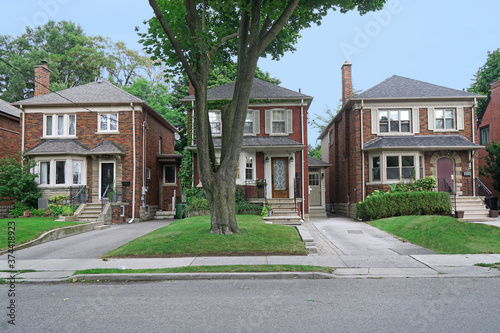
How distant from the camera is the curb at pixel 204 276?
23.5 ft

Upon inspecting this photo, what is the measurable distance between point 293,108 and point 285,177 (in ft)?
13.6

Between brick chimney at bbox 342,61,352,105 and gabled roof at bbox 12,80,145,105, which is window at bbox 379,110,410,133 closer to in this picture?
brick chimney at bbox 342,61,352,105

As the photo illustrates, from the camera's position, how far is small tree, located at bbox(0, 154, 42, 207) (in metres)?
18.7

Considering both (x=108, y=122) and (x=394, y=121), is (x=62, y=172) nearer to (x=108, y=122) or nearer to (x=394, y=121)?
(x=108, y=122)

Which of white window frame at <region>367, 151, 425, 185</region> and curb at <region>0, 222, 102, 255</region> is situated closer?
curb at <region>0, 222, 102, 255</region>

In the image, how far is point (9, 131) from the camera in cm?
2341

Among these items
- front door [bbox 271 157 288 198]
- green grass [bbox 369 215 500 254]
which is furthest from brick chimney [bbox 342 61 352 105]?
green grass [bbox 369 215 500 254]

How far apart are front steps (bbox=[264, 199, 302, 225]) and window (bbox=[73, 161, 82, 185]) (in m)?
11.4

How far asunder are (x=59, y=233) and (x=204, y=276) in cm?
911

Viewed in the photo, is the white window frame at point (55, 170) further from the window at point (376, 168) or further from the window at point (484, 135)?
the window at point (484, 135)

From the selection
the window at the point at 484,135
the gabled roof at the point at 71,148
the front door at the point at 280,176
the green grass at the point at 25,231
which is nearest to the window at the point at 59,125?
the gabled roof at the point at 71,148

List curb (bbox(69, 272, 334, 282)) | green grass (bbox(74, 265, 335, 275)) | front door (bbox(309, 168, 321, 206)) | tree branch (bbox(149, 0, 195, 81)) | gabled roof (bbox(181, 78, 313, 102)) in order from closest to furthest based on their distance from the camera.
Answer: curb (bbox(69, 272, 334, 282)), green grass (bbox(74, 265, 335, 275)), tree branch (bbox(149, 0, 195, 81)), gabled roof (bbox(181, 78, 313, 102)), front door (bbox(309, 168, 321, 206))

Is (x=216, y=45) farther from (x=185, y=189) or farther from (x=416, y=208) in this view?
(x=416, y=208)

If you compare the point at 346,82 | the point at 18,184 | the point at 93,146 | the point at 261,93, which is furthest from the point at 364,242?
the point at 18,184
